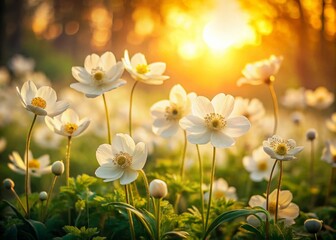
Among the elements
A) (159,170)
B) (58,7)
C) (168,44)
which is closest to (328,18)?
(159,170)

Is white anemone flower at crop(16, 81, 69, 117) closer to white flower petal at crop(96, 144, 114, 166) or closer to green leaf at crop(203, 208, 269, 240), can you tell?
white flower petal at crop(96, 144, 114, 166)

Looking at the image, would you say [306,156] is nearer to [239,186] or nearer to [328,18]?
[239,186]

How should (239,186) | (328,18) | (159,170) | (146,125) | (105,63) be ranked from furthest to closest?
(328,18), (146,125), (239,186), (159,170), (105,63)

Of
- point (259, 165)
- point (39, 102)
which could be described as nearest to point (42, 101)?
point (39, 102)

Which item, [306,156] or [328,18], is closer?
[306,156]

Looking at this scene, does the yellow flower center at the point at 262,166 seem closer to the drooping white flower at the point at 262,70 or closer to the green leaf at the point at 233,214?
the drooping white flower at the point at 262,70

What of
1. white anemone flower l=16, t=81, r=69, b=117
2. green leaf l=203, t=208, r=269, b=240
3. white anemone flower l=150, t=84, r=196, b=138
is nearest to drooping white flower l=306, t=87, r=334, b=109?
white anemone flower l=150, t=84, r=196, b=138
